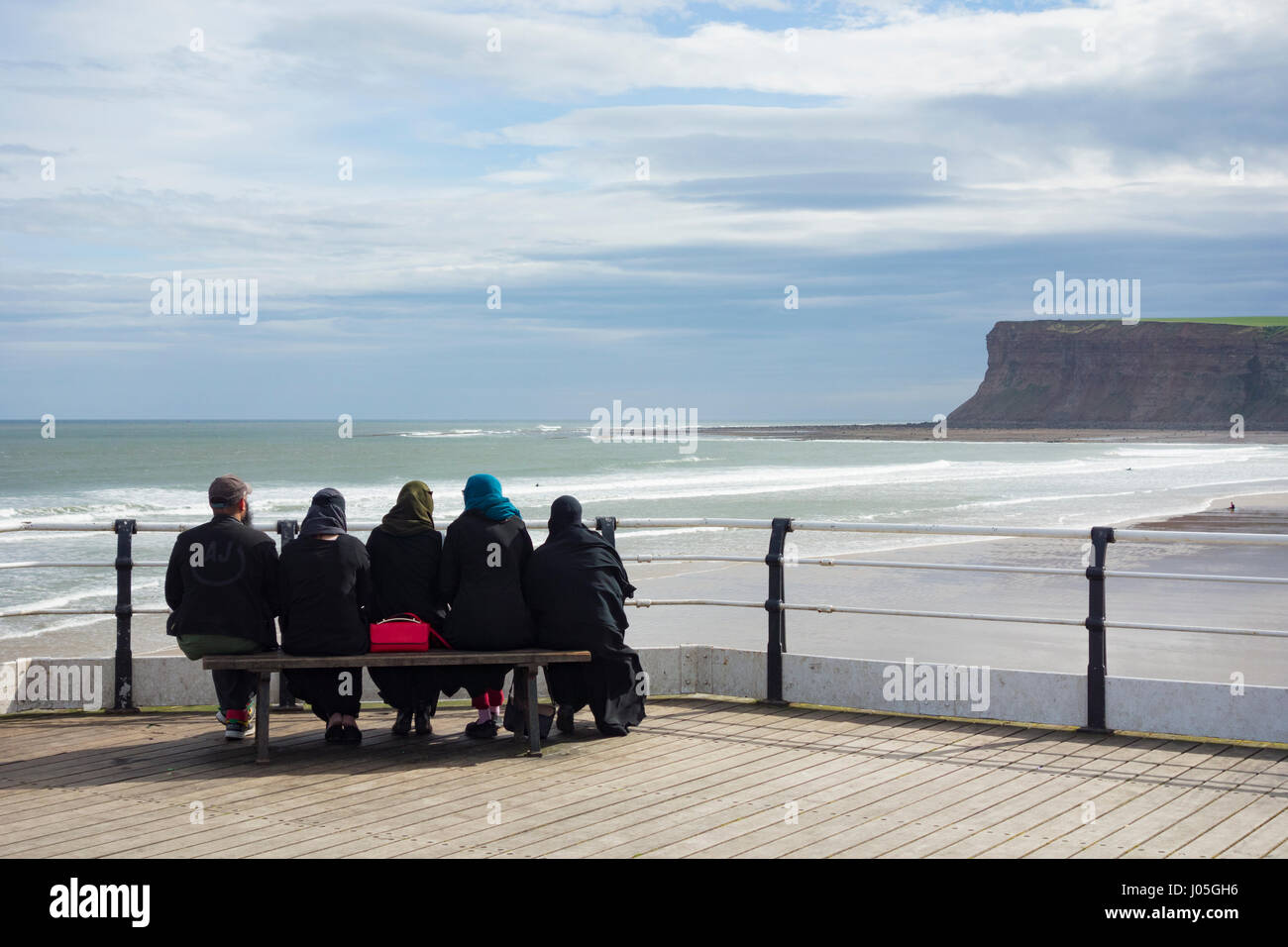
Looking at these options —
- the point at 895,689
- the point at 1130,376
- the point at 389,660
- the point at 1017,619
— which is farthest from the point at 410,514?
the point at 1130,376

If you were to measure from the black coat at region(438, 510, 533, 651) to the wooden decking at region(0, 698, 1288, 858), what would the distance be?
0.52m

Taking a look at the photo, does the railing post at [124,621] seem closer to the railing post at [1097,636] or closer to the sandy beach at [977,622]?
the railing post at [1097,636]

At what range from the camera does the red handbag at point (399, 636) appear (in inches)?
228

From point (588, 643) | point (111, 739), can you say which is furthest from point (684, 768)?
point (111, 739)

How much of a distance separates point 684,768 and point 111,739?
9.21 feet

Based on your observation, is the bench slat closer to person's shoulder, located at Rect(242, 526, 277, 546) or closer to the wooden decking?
the wooden decking

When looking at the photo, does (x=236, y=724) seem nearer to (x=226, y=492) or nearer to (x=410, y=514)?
(x=226, y=492)

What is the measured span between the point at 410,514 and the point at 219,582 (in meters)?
0.93

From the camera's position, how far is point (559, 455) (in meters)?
79.9

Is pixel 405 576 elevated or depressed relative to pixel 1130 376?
depressed

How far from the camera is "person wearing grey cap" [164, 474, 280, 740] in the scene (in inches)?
225

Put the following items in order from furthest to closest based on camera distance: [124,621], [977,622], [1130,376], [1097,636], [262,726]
→ 1. [1130,376]
2. [977,622]
3. [124,621]
4. [1097,636]
5. [262,726]

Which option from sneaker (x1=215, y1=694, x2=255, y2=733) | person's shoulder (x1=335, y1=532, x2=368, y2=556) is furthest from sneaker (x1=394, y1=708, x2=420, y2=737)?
person's shoulder (x1=335, y1=532, x2=368, y2=556)

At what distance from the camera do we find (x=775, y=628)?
6.70 meters
